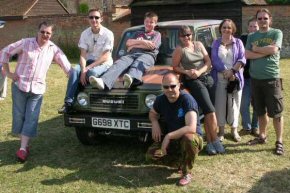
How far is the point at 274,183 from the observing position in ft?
15.8

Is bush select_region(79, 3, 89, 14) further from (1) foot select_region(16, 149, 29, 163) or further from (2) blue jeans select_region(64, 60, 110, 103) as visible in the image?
(1) foot select_region(16, 149, 29, 163)

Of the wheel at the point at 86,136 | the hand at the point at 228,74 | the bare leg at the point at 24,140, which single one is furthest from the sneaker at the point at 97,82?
the hand at the point at 228,74

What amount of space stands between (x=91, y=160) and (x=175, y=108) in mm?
1603

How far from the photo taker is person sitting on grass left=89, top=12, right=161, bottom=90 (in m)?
5.58

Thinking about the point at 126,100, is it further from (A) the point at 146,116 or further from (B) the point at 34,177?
(B) the point at 34,177

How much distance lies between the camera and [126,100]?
5508mm

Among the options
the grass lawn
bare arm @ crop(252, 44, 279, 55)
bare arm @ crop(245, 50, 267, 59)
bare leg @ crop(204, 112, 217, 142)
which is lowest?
the grass lawn

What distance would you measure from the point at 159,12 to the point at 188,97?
55.2 feet

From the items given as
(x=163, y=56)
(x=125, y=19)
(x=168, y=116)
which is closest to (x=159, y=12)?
(x=125, y=19)

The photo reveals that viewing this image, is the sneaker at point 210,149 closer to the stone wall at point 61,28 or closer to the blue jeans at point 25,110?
the blue jeans at point 25,110

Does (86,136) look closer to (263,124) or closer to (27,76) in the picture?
(27,76)

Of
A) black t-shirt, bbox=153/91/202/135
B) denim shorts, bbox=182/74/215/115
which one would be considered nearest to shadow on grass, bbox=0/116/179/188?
black t-shirt, bbox=153/91/202/135

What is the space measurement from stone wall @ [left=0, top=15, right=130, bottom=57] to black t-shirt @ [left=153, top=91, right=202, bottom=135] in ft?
58.5

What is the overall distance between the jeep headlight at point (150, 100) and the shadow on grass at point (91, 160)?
0.79 m
